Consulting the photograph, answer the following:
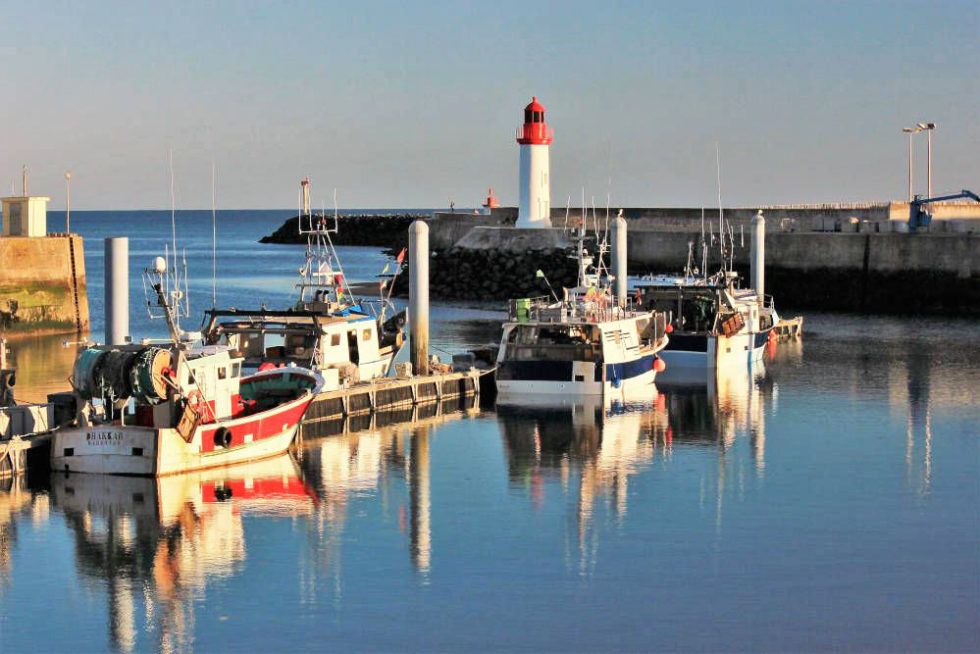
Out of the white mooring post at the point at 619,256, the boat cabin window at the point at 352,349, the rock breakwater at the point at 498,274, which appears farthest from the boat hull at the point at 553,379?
the rock breakwater at the point at 498,274

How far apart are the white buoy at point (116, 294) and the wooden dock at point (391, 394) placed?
3586 millimetres

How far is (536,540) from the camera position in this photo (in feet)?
71.6

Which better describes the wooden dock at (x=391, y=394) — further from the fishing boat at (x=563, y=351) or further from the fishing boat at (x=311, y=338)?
the fishing boat at (x=563, y=351)

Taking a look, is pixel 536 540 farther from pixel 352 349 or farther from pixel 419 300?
pixel 419 300

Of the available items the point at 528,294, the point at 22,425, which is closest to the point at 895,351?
the point at 528,294

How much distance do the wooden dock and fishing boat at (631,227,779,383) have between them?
5.84m

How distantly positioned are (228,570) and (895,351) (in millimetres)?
28953

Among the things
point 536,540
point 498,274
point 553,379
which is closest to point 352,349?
point 553,379

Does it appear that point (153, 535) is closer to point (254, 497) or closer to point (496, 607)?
point (254, 497)

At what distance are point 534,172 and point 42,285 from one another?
27.0 meters

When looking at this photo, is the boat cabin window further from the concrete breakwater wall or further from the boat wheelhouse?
the concrete breakwater wall

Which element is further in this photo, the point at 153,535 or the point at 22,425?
the point at 22,425

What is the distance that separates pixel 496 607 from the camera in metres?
18.6

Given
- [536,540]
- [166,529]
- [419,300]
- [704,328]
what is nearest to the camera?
[536,540]
